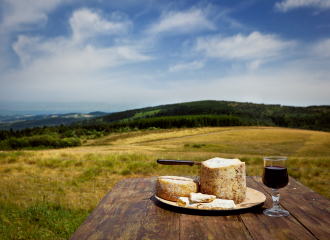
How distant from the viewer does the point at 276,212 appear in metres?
1.63

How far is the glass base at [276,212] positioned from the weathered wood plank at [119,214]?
94cm

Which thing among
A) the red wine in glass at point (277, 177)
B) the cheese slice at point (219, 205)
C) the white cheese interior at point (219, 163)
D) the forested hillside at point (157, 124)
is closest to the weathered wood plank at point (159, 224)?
the cheese slice at point (219, 205)

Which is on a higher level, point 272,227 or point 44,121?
point 272,227

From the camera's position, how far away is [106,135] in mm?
31328

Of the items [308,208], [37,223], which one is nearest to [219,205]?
[308,208]

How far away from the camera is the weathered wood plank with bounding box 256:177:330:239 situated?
1402 mm

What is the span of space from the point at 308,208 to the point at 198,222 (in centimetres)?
93

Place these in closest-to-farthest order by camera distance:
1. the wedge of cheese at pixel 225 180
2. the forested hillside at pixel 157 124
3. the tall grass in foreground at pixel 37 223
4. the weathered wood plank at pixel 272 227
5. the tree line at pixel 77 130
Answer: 1. the weathered wood plank at pixel 272 227
2. the wedge of cheese at pixel 225 180
3. the tall grass in foreground at pixel 37 223
4. the tree line at pixel 77 130
5. the forested hillside at pixel 157 124

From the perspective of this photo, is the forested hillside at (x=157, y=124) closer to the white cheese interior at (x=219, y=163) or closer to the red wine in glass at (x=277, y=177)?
the white cheese interior at (x=219, y=163)

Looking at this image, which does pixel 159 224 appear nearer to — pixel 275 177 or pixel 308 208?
pixel 275 177

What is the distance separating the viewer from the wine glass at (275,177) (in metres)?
1.66

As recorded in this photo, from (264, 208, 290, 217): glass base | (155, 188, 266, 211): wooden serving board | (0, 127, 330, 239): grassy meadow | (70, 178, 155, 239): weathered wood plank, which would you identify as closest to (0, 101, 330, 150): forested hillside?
(0, 127, 330, 239): grassy meadow

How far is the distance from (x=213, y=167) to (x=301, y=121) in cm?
4125

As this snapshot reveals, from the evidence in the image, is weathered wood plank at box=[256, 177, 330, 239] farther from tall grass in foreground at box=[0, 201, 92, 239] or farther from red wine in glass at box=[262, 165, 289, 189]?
tall grass in foreground at box=[0, 201, 92, 239]
